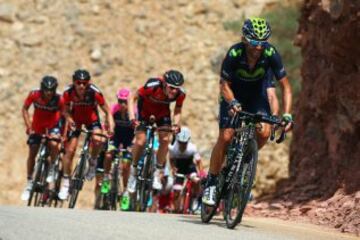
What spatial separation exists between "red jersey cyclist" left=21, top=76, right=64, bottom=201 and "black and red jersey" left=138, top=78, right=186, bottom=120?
2.01 metres

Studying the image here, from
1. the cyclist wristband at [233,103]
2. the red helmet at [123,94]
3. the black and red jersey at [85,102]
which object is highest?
the red helmet at [123,94]

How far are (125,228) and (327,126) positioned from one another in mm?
7642

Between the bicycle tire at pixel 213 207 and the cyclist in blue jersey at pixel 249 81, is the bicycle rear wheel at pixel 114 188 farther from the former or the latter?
the cyclist in blue jersey at pixel 249 81

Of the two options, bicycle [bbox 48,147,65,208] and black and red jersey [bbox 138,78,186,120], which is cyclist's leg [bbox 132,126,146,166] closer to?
black and red jersey [bbox 138,78,186,120]

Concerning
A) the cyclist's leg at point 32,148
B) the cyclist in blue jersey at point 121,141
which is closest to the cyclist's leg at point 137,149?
the cyclist in blue jersey at point 121,141

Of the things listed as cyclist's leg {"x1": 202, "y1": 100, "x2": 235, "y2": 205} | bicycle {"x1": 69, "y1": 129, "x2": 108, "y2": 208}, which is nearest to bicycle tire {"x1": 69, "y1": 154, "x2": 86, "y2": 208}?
bicycle {"x1": 69, "y1": 129, "x2": 108, "y2": 208}

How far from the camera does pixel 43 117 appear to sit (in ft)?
62.7

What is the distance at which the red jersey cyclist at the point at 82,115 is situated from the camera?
1695 cm

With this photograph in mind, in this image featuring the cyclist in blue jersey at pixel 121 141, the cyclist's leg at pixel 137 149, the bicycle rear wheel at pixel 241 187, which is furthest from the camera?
the cyclist in blue jersey at pixel 121 141

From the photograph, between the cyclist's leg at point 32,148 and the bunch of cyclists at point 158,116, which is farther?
the cyclist's leg at point 32,148

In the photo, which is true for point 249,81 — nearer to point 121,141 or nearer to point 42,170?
point 42,170

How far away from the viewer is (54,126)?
19000 millimetres

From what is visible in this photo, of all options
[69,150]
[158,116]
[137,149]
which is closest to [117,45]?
[69,150]

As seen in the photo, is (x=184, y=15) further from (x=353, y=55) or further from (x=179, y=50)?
(x=353, y=55)
